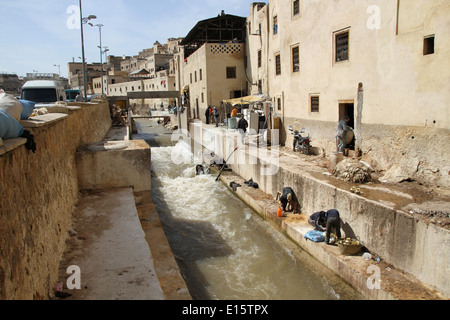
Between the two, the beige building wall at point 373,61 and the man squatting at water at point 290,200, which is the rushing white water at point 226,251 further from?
the beige building wall at point 373,61

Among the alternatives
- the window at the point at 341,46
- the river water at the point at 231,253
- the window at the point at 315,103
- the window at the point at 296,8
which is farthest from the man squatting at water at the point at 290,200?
the window at the point at 296,8

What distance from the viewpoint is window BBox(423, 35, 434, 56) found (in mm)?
7973

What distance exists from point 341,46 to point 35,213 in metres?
10.3

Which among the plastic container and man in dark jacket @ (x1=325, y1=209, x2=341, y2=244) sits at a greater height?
man in dark jacket @ (x1=325, y1=209, x2=341, y2=244)

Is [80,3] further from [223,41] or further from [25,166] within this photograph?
[25,166]

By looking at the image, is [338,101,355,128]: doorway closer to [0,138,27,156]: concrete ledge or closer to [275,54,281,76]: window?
[275,54,281,76]: window

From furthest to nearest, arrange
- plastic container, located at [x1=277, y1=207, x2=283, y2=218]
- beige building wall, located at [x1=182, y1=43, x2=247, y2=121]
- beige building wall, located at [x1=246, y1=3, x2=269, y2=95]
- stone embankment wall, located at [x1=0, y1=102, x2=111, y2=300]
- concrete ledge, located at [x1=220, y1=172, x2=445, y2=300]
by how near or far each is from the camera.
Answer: beige building wall, located at [x1=182, y1=43, x2=247, y2=121], beige building wall, located at [x1=246, y1=3, x2=269, y2=95], plastic container, located at [x1=277, y1=207, x2=283, y2=218], concrete ledge, located at [x1=220, y1=172, x2=445, y2=300], stone embankment wall, located at [x1=0, y1=102, x2=111, y2=300]

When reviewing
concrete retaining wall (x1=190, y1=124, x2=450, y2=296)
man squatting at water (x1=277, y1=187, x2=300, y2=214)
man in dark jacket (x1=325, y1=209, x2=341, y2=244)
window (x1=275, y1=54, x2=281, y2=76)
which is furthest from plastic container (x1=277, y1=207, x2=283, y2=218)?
window (x1=275, y1=54, x2=281, y2=76)

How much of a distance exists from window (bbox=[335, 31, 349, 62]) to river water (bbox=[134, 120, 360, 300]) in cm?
585

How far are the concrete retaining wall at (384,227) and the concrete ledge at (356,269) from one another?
0.58ft

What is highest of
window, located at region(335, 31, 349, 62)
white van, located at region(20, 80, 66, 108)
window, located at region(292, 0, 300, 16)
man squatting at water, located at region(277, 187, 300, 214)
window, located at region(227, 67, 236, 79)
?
window, located at region(292, 0, 300, 16)

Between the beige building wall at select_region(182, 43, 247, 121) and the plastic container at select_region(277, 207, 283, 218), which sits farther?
the beige building wall at select_region(182, 43, 247, 121)
